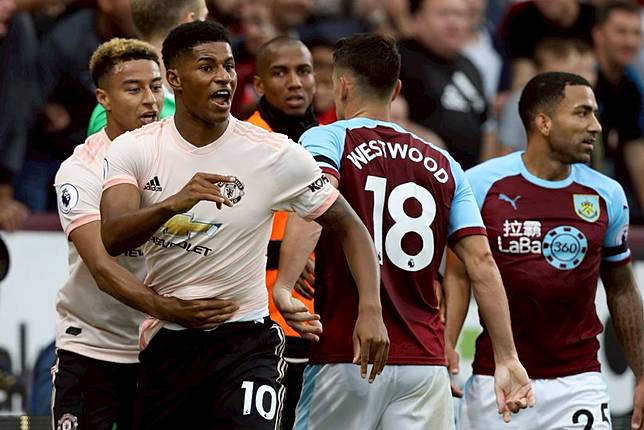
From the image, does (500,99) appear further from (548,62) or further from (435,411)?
(435,411)

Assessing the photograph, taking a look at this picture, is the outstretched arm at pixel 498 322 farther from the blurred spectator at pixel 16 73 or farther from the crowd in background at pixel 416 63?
the blurred spectator at pixel 16 73

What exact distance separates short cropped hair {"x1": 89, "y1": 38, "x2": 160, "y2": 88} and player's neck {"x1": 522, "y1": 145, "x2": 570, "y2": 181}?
2133 mm

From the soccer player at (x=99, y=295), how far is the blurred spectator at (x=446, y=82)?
449 cm

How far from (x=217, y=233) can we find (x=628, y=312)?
279cm

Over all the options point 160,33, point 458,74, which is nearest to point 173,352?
point 160,33

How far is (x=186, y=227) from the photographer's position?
20.7 ft

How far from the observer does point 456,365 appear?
7.77m

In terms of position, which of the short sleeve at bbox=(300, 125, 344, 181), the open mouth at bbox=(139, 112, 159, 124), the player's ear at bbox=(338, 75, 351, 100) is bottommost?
the short sleeve at bbox=(300, 125, 344, 181)

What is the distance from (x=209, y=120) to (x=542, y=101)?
2.54 meters

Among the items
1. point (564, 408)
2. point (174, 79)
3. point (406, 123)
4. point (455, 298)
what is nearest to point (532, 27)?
point (406, 123)

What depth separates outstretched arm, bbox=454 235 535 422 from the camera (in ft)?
22.1

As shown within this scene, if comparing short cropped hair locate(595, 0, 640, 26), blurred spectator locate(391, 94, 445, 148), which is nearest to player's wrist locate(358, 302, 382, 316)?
blurred spectator locate(391, 94, 445, 148)

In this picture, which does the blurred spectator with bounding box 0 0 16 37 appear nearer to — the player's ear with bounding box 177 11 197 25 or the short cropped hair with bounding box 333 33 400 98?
the player's ear with bounding box 177 11 197 25

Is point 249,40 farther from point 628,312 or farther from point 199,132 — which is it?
point 199,132
